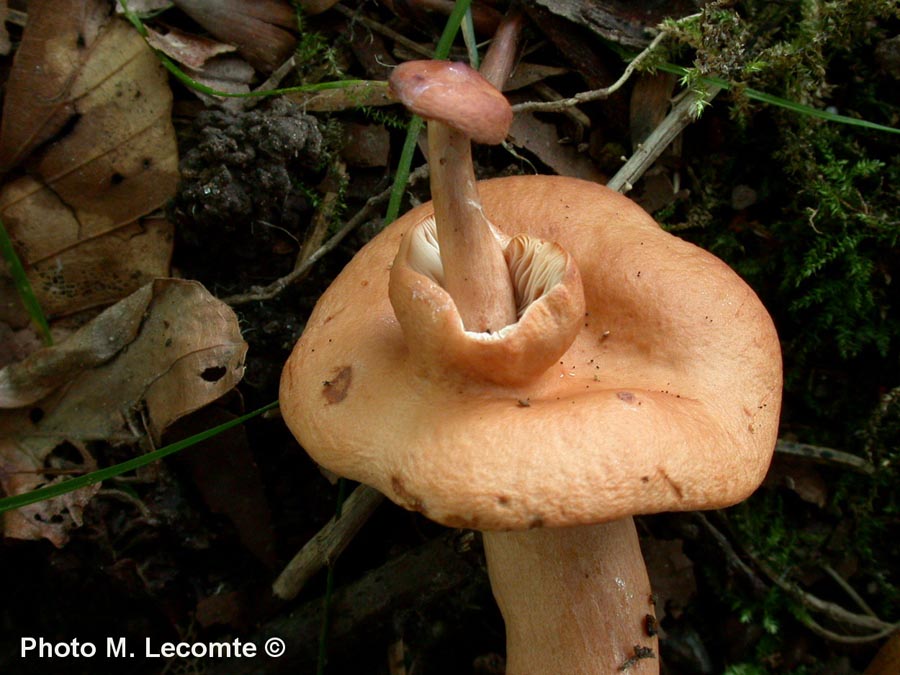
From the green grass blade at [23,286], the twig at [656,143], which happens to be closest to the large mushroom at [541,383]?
the twig at [656,143]

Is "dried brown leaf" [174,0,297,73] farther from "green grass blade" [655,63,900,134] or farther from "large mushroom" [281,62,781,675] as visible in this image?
"green grass blade" [655,63,900,134]

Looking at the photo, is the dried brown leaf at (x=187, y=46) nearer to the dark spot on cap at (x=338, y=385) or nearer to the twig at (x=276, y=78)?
the twig at (x=276, y=78)

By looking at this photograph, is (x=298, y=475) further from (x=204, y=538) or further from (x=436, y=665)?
(x=436, y=665)

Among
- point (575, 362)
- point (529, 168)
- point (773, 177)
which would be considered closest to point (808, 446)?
point (773, 177)

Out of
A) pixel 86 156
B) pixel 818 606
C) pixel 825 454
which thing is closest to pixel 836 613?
pixel 818 606

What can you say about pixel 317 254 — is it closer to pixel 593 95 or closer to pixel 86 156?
pixel 86 156

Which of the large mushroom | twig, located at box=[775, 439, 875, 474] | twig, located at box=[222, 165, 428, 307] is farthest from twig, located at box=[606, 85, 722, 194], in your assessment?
twig, located at box=[775, 439, 875, 474]
